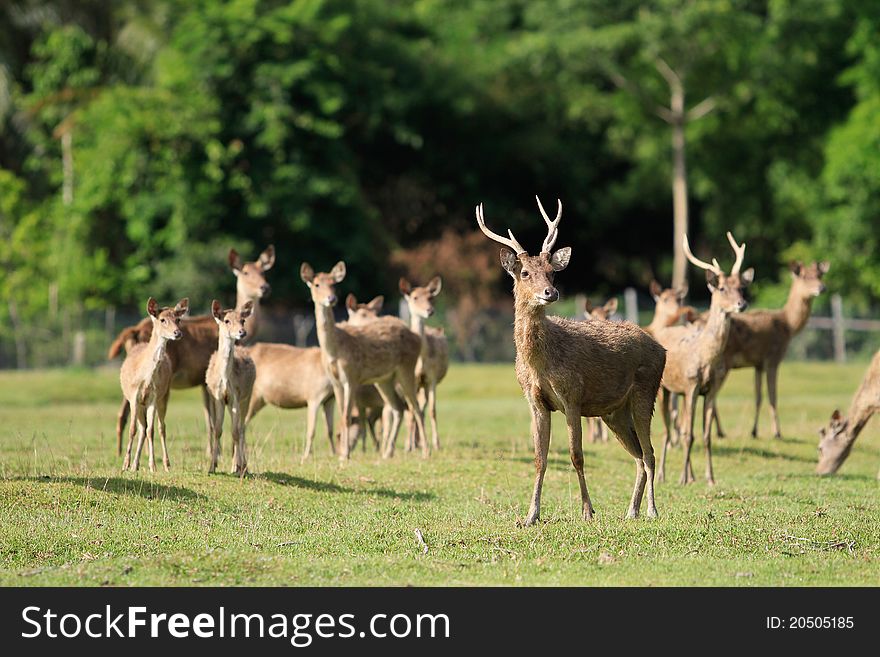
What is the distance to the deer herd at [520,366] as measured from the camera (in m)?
11.8

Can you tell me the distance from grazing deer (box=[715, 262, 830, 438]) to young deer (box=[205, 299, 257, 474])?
304 inches

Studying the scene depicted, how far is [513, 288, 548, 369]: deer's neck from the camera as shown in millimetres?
11641

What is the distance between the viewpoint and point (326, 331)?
16.2 m

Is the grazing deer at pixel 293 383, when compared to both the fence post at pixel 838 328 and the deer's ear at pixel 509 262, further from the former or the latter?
the fence post at pixel 838 328

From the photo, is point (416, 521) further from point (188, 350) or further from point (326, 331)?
point (188, 350)

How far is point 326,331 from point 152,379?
95.2 inches

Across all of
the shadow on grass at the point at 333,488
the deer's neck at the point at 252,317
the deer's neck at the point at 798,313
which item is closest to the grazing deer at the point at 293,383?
the deer's neck at the point at 252,317

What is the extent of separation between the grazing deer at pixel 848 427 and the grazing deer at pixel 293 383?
5681 mm

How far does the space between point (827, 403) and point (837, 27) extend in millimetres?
19980

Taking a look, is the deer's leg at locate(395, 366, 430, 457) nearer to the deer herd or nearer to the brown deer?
the deer herd

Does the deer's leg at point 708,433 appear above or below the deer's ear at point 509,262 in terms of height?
below
